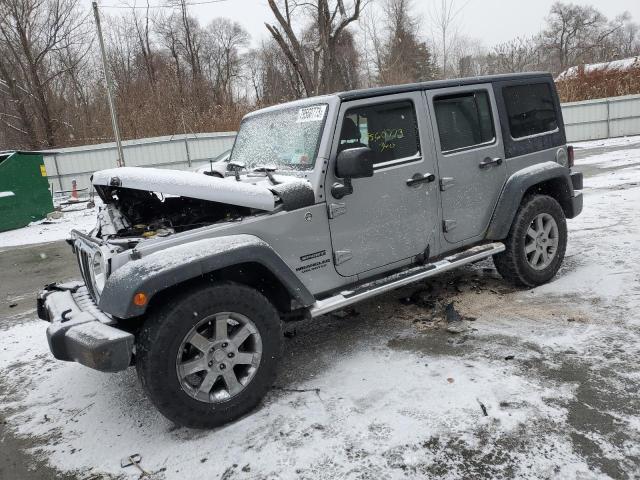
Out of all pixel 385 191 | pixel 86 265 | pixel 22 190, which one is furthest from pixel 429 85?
pixel 22 190

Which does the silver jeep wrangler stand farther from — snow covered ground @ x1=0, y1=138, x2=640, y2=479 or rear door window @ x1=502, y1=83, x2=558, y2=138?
snow covered ground @ x1=0, y1=138, x2=640, y2=479

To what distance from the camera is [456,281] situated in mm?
5059

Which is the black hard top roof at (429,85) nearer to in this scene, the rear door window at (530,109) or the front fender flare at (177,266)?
the rear door window at (530,109)

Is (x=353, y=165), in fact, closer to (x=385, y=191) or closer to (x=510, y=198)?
(x=385, y=191)

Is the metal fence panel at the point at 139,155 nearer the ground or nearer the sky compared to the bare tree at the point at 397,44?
nearer the ground

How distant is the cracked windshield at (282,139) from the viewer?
11.4 ft

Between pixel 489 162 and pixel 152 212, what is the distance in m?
2.90

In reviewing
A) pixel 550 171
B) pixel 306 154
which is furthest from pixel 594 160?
pixel 306 154

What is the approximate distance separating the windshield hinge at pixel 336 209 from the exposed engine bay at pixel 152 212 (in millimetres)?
565

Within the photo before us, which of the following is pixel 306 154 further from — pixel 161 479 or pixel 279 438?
pixel 161 479

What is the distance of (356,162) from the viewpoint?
3.16m

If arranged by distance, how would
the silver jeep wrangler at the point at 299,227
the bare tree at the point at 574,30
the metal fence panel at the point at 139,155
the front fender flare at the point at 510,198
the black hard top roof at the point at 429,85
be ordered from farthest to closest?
the bare tree at the point at 574,30
the metal fence panel at the point at 139,155
the front fender flare at the point at 510,198
the black hard top roof at the point at 429,85
the silver jeep wrangler at the point at 299,227

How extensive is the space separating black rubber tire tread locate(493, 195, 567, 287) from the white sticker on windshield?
2.14 m

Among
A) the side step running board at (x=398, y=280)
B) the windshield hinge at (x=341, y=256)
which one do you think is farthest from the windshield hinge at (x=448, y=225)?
the windshield hinge at (x=341, y=256)
